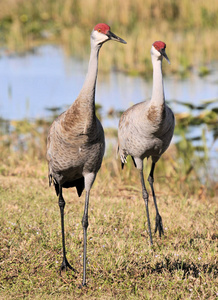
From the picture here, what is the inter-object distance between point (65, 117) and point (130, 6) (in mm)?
13097

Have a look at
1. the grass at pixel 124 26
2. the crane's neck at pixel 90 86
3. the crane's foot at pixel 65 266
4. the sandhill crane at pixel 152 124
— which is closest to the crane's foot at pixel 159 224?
the sandhill crane at pixel 152 124

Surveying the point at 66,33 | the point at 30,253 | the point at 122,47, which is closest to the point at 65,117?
the point at 30,253

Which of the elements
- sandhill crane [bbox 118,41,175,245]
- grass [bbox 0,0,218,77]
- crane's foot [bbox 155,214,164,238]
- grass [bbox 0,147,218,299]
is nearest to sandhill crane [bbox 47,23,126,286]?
grass [bbox 0,147,218,299]

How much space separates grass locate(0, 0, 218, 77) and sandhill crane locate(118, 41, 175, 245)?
26.8 feet

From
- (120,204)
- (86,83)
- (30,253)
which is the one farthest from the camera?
(120,204)

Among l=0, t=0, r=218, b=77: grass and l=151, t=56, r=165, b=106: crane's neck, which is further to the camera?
l=0, t=0, r=218, b=77: grass

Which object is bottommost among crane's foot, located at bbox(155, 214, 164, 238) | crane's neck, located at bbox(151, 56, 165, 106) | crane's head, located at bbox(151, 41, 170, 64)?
crane's foot, located at bbox(155, 214, 164, 238)

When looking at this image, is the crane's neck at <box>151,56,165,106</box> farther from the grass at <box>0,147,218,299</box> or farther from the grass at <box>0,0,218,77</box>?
the grass at <box>0,0,218,77</box>

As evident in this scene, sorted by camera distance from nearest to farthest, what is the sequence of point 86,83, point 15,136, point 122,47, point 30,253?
point 86,83 → point 30,253 → point 15,136 → point 122,47

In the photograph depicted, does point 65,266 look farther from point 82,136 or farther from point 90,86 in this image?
point 90,86

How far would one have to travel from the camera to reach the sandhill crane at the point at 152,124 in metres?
5.11

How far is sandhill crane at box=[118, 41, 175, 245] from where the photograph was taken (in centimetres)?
511

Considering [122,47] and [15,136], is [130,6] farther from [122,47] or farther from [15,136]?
[15,136]

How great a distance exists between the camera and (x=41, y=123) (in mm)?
9328
